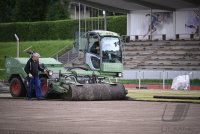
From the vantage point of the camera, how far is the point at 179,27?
64688 mm

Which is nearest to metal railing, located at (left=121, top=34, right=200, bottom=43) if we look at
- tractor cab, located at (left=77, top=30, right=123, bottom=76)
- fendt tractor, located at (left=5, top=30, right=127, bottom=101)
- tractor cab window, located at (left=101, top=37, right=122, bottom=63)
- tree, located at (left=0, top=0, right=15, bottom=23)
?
tractor cab window, located at (left=101, top=37, right=122, bottom=63)

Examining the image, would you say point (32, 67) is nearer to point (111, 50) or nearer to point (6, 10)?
point (111, 50)

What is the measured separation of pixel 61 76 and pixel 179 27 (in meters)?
37.5

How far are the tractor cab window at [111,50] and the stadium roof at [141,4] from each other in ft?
65.0

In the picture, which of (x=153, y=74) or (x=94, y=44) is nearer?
(x=94, y=44)

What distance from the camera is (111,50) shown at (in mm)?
40125

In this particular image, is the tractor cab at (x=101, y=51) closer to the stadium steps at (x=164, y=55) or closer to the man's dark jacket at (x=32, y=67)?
the man's dark jacket at (x=32, y=67)

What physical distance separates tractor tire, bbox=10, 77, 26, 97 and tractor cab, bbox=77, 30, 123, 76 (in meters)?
6.55

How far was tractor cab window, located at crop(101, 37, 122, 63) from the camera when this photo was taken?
39188mm

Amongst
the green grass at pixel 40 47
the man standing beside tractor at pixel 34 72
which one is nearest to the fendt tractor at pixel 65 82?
the man standing beside tractor at pixel 34 72

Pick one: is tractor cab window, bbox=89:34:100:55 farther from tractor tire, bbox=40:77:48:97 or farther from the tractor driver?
tractor tire, bbox=40:77:48:97

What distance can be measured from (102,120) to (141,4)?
46.7 metres

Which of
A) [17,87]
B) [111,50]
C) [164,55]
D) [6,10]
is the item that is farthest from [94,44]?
[6,10]

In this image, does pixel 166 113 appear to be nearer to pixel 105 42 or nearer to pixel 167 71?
pixel 105 42
